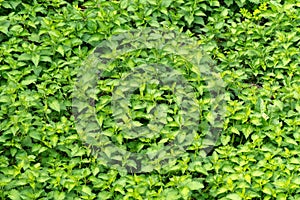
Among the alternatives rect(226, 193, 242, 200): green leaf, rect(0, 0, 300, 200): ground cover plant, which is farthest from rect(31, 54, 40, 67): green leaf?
rect(226, 193, 242, 200): green leaf

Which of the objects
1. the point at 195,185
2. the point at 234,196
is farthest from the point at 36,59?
the point at 234,196

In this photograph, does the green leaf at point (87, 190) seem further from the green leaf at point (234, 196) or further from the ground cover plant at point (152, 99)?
the green leaf at point (234, 196)

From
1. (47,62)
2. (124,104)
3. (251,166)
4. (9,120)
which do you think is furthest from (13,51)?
(251,166)

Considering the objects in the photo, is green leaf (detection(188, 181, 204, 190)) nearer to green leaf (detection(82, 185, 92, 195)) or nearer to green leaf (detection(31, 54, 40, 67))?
green leaf (detection(82, 185, 92, 195))

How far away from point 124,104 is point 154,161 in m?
0.54

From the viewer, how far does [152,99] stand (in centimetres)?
481

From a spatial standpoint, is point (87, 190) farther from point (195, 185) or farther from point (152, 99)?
point (152, 99)

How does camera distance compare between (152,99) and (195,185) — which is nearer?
(195,185)

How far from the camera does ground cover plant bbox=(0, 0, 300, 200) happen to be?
14.4 feet

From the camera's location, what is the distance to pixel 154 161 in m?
4.54

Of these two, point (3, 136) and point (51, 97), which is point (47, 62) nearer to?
point (51, 97)

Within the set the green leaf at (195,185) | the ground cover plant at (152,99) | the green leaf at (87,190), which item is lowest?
the green leaf at (87,190)

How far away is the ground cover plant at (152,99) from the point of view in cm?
440

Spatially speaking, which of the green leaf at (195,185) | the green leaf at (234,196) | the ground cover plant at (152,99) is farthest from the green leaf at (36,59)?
the green leaf at (234,196)
